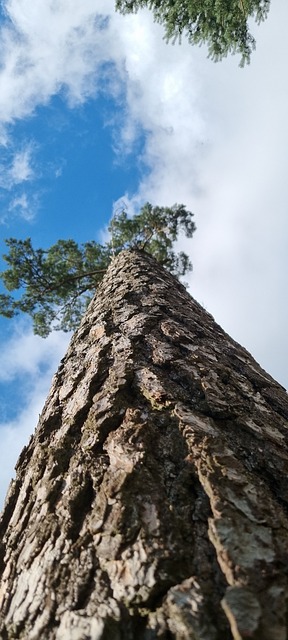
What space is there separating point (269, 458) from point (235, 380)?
2.50 feet

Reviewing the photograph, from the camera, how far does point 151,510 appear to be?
4.07ft

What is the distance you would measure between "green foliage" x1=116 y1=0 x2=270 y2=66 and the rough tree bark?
729cm

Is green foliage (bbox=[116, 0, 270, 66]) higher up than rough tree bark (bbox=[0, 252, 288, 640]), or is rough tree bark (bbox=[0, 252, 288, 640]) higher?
green foliage (bbox=[116, 0, 270, 66])

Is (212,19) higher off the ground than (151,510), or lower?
higher

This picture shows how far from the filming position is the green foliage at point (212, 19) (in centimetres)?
709

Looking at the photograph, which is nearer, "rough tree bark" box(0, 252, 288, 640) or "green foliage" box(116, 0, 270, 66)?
"rough tree bark" box(0, 252, 288, 640)

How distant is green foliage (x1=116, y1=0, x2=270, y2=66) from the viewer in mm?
7086

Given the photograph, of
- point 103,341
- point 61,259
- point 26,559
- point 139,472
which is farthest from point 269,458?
point 61,259

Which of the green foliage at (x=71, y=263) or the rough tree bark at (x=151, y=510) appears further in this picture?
the green foliage at (x=71, y=263)

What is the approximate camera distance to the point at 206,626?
0.88 metres

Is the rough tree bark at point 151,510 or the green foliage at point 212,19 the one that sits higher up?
the green foliage at point 212,19

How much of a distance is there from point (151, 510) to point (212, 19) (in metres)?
8.83

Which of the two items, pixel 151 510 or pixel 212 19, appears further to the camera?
pixel 212 19

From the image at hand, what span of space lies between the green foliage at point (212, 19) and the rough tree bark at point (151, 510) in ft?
23.9
